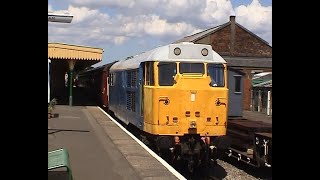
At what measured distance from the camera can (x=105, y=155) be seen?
10688mm

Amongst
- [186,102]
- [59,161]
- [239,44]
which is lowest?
[59,161]

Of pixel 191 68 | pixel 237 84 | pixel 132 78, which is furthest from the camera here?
pixel 237 84

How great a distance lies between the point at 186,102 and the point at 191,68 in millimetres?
A: 933

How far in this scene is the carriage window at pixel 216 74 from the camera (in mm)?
10898

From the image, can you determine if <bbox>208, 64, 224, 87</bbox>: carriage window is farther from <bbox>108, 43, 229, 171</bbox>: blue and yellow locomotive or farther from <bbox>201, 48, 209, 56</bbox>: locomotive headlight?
<bbox>201, 48, 209, 56</bbox>: locomotive headlight

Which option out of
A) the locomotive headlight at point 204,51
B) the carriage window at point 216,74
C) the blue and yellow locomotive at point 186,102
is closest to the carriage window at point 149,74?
the blue and yellow locomotive at point 186,102

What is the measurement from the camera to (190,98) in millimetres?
10500

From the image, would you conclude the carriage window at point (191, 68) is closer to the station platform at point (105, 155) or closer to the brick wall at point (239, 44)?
the station platform at point (105, 155)

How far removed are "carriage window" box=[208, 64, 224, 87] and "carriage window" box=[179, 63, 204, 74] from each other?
0.24m

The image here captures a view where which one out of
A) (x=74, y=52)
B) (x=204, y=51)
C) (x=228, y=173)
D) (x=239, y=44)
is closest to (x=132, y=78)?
(x=204, y=51)

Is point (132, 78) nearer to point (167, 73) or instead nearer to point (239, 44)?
point (167, 73)
